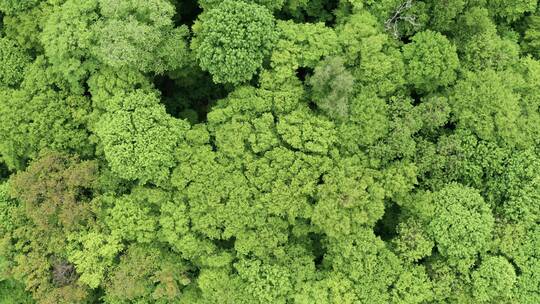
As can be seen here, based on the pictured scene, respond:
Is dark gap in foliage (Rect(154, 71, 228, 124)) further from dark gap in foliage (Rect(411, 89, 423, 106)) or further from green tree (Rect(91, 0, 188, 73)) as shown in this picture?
dark gap in foliage (Rect(411, 89, 423, 106))

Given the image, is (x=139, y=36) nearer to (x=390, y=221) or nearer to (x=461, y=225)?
(x=390, y=221)

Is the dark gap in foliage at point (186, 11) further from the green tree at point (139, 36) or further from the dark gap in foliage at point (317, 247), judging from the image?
the dark gap in foliage at point (317, 247)

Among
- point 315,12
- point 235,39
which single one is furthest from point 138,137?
point 315,12

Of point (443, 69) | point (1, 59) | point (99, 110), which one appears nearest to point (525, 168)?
point (443, 69)

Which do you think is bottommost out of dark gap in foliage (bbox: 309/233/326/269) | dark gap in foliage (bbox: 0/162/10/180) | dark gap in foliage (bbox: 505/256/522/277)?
dark gap in foliage (bbox: 0/162/10/180)

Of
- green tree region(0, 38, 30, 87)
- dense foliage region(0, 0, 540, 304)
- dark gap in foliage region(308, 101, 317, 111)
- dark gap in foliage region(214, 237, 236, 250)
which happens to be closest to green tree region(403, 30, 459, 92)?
dense foliage region(0, 0, 540, 304)

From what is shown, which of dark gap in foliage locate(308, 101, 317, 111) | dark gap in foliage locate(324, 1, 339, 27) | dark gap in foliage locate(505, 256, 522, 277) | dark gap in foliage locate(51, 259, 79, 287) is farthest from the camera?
dark gap in foliage locate(324, 1, 339, 27)

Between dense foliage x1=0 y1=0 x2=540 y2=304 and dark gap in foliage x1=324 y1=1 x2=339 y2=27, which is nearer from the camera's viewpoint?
dense foliage x1=0 y1=0 x2=540 y2=304

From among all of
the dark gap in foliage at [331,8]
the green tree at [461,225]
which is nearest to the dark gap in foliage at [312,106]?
the dark gap in foliage at [331,8]

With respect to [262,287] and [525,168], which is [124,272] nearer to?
[262,287]
